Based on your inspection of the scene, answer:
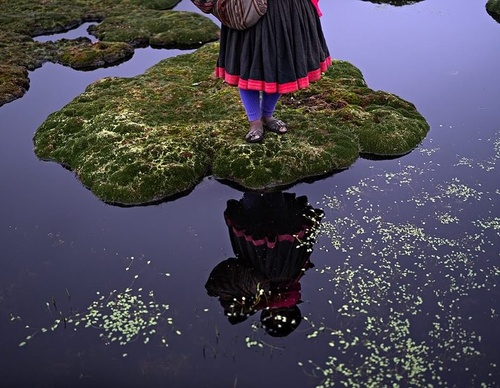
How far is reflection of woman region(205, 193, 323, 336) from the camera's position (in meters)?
5.65

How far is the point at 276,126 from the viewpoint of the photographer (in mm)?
8117

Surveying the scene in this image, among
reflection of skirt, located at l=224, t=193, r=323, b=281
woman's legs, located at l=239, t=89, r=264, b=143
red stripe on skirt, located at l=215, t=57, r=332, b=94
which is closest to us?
reflection of skirt, located at l=224, t=193, r=323, b=281

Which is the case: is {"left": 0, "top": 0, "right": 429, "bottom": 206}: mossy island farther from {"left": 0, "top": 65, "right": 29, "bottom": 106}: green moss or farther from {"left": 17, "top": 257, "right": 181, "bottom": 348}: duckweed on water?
{"left": 17, "top": 257, "right": 181, "bottom": 348}: duckweed on water

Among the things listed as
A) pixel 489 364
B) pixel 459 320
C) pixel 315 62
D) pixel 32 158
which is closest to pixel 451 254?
pixel 459 320

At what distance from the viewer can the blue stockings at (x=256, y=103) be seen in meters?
7.52

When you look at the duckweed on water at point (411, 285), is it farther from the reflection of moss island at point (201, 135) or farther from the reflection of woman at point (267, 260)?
the reflection of moss island at point (201, 135)

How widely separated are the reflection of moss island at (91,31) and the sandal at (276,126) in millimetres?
4993

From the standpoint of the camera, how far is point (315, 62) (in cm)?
726

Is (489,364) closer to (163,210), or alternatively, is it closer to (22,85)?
(163,210)

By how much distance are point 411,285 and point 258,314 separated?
161 centimetres

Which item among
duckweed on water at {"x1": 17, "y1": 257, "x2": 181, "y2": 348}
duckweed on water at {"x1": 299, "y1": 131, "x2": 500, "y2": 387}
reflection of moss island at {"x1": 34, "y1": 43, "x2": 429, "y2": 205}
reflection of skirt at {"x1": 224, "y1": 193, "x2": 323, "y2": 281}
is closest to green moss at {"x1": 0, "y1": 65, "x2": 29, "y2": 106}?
reflection of moss island at {"x1": 34, "y1": 43, "x2": 429, "y2": 205}

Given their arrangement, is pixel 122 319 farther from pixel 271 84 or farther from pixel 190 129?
pixel 190 129

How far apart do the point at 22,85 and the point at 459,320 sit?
877cm

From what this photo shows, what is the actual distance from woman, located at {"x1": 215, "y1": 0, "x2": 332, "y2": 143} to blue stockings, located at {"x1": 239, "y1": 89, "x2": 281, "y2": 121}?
0.34 ft
